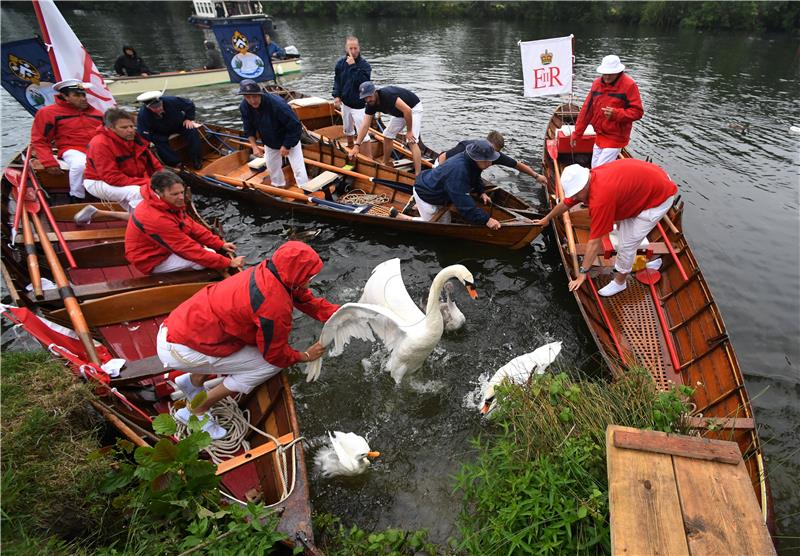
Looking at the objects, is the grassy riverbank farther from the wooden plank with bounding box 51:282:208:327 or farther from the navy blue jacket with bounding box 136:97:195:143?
the navy blue jacket with bounding box 136:97:195:143

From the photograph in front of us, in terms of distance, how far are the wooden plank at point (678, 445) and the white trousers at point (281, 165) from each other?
774cm

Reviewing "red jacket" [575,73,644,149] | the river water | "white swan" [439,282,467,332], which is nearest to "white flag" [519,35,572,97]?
"red jacket" [575,73,644,149]

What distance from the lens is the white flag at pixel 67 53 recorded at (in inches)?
293

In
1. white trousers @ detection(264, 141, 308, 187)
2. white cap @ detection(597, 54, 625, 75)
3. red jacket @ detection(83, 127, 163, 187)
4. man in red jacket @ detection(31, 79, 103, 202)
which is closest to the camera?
red jacket @ detection(83, 127, 163, 187)

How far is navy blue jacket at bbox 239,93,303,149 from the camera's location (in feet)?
26.7

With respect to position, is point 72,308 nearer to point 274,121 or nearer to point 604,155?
point 274,121

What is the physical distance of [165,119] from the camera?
9.10 metres

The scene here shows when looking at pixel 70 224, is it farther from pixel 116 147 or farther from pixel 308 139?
pixel 308 139

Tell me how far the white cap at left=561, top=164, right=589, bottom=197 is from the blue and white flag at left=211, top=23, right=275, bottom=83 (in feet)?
30.4

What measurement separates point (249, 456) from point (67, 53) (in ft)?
27.8

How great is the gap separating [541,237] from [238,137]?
7.66 metres

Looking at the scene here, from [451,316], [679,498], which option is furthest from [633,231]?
[679,498]

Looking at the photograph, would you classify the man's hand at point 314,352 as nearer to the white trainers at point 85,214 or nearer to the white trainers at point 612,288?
the white trainers at point 612,288

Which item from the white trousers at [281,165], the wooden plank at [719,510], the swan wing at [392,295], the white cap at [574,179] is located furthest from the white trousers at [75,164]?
the wooden plank at [719,510]
